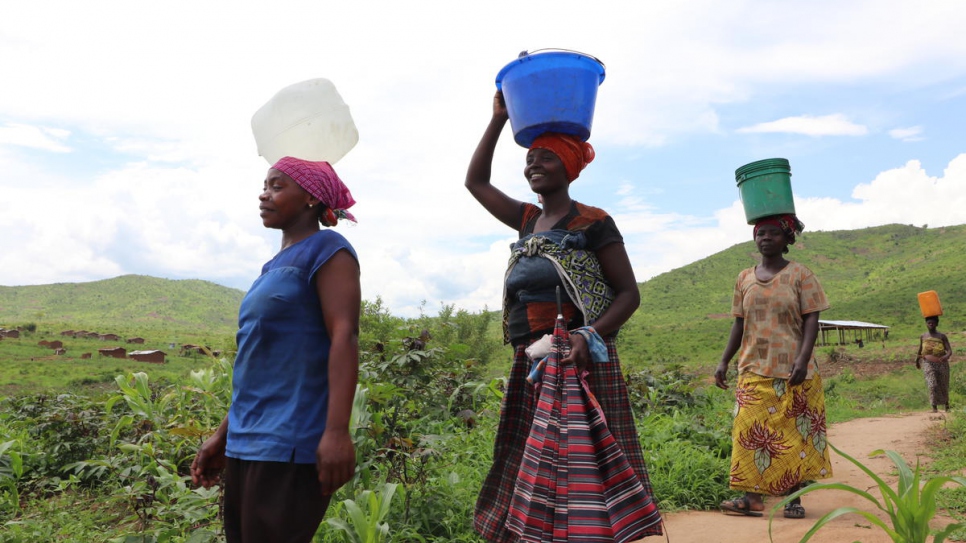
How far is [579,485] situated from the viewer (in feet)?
7.02

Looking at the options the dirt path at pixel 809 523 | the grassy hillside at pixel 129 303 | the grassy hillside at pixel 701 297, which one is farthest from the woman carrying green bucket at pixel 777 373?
the grassy hillside at pixel 129 303

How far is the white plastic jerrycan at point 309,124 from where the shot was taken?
101 inches

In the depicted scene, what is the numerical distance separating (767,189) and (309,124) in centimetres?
254

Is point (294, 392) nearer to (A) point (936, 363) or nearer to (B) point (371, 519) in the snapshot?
(B) point (371, 519)

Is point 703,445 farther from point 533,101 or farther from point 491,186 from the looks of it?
point 533,101

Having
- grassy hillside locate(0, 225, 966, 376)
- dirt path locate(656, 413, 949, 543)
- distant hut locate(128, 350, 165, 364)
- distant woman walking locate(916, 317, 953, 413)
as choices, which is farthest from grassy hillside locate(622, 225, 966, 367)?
distant hut locate(128, 350, 165, 364)

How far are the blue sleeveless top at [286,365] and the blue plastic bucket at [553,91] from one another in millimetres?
837

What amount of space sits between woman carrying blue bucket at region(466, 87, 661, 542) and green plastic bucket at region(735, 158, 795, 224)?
1.78 m

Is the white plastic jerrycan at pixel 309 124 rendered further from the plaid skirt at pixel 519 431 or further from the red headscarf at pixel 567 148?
the plaid skirt at pixel 519 431

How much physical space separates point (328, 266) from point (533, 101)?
937 millimetres

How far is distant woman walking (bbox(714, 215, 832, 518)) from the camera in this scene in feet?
12.6

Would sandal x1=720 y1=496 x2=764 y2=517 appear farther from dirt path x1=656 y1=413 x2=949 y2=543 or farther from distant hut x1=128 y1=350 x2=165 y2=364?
distant hut x1=128 y1=350 x2=165 y2=364

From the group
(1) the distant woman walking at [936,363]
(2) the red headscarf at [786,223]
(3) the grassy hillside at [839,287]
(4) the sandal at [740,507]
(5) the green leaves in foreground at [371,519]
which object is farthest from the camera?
(3) the grassy hillside at [839,287]

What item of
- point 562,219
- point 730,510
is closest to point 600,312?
point 562,219
